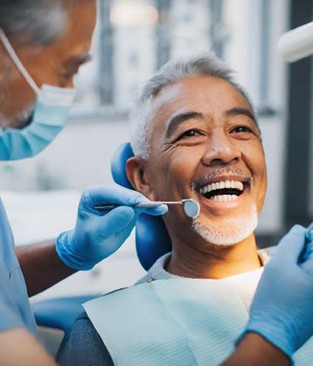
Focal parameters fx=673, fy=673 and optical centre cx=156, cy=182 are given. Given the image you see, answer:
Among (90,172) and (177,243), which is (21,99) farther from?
(90,172)

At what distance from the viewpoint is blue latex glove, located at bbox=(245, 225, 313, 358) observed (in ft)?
3.59

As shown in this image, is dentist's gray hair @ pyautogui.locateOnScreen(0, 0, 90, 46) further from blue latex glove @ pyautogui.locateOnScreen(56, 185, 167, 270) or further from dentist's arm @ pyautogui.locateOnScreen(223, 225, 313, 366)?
dentist's arm @ pyautogui.locateOnScreen(223, 225, 313, 366)

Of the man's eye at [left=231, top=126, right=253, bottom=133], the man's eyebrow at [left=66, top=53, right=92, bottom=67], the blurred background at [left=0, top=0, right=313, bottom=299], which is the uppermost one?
the man's eyebrow at [left=66, top=53, right=92, bottom=67]

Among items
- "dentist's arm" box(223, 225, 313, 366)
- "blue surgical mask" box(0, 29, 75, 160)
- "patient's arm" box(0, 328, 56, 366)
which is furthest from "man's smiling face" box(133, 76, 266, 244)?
"patient's arm" box(0, 328, 56, 366)

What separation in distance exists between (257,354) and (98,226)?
0.50 m

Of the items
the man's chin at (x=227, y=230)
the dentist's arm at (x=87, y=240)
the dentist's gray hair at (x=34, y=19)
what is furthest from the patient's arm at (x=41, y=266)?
the dentist's gray hair at (x=34, y=19)

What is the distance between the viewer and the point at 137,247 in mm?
1808

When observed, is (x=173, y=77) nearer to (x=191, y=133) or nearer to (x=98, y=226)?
(x=191, y=133)

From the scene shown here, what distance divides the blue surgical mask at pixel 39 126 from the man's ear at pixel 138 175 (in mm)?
204

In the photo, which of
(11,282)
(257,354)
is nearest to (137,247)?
(11,282)

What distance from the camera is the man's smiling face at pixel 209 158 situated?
155 centimetres

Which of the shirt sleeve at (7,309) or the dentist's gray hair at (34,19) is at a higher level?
the dentist's gray hair at (34,19)

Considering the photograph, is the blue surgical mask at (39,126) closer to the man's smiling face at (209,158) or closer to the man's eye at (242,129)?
the man's smiling face at (209,158)

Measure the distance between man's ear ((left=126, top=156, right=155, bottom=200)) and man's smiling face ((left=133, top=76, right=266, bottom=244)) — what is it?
26 mm
